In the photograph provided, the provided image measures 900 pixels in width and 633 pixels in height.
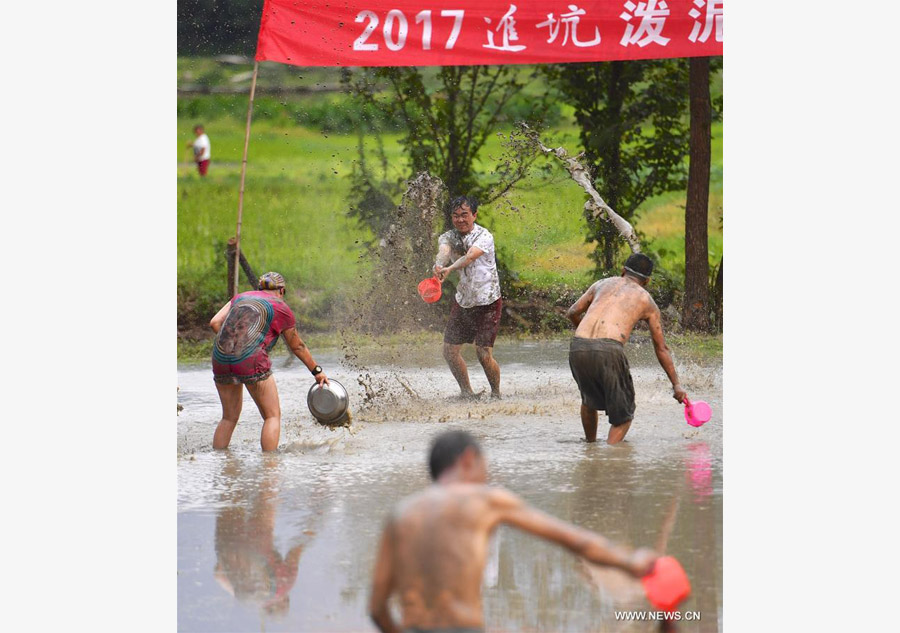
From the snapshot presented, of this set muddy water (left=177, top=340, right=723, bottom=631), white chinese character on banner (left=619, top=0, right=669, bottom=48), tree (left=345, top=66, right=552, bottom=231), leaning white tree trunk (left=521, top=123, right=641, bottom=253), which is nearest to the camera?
muddy water (left=177, top=340, right=723, bottom=631)

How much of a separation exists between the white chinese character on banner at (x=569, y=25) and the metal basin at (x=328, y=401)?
3091mm

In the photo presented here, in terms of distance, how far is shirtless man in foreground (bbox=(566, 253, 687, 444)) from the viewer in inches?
275

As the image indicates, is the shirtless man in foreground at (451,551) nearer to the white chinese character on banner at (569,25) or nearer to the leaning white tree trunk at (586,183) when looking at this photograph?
the white chinese character on banner at (569,25)

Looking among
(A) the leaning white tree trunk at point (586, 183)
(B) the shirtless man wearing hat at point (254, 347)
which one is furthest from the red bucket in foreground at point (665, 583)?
(A) the leaning white tree trunk at point (586, 183)

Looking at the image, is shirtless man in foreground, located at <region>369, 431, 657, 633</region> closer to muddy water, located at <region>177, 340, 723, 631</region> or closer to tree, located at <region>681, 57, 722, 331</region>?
muddy water, located at <region>177, 340, 723, 631</region>

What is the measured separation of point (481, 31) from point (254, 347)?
307 centimetres

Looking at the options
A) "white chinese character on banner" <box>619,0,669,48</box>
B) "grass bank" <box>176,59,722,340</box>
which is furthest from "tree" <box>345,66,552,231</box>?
"white chinese character on banner" <box>619,0,669,48</box>

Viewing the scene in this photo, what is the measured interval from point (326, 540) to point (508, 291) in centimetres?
572

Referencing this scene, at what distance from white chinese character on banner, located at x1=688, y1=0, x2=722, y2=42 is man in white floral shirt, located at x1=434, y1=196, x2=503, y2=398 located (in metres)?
2.12

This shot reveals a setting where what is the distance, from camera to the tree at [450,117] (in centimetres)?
1092

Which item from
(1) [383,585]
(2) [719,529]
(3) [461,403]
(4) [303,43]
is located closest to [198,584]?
(1) [383,585]

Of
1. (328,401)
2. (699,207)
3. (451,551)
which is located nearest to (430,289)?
(328,401)

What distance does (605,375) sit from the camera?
7.02 meters

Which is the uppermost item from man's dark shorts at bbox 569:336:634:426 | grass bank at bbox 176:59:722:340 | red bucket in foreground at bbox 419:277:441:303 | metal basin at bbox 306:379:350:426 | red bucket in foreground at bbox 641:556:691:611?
grass bank at bbox 176:59:722:340
